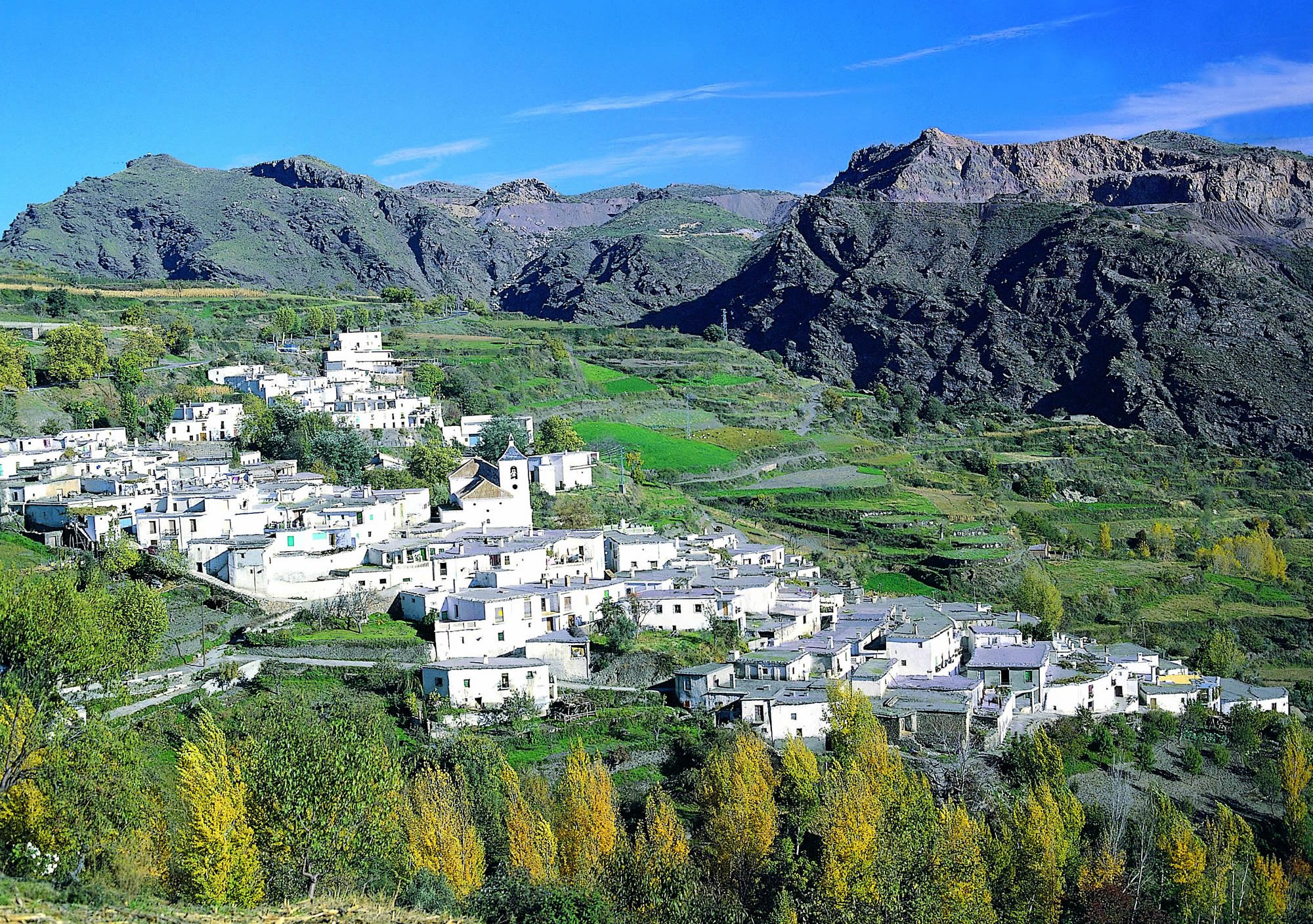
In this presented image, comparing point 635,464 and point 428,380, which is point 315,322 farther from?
point 635,464

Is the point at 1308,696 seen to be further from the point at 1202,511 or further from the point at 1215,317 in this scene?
the point at 1215,317

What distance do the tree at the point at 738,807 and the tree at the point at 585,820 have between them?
68.9 inches

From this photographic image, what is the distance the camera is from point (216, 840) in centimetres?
1703

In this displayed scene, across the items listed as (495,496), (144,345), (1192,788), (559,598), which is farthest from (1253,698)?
(144,345)

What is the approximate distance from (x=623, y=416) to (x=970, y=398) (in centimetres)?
4866

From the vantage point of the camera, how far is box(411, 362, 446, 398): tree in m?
56.2

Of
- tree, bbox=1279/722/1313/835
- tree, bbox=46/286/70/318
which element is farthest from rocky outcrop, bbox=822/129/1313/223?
tree, bbox=1279/722/1313/835

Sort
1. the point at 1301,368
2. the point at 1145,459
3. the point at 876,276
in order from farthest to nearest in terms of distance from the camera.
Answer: the point at 876,276 < the point at 1301,368 < the point at 1145,459

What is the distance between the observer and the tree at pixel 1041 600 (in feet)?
142

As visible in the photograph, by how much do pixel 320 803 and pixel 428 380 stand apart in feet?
132

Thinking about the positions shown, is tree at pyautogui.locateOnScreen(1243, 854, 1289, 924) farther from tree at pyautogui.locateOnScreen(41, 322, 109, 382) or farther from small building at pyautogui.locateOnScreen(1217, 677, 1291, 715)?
tree at pyautogui.locateOnScreen(41, 322, 109, 382)

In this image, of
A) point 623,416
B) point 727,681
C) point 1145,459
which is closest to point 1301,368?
point 1145,459

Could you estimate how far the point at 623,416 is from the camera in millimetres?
66312

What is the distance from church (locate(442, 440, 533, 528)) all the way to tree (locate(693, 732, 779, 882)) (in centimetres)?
1458
